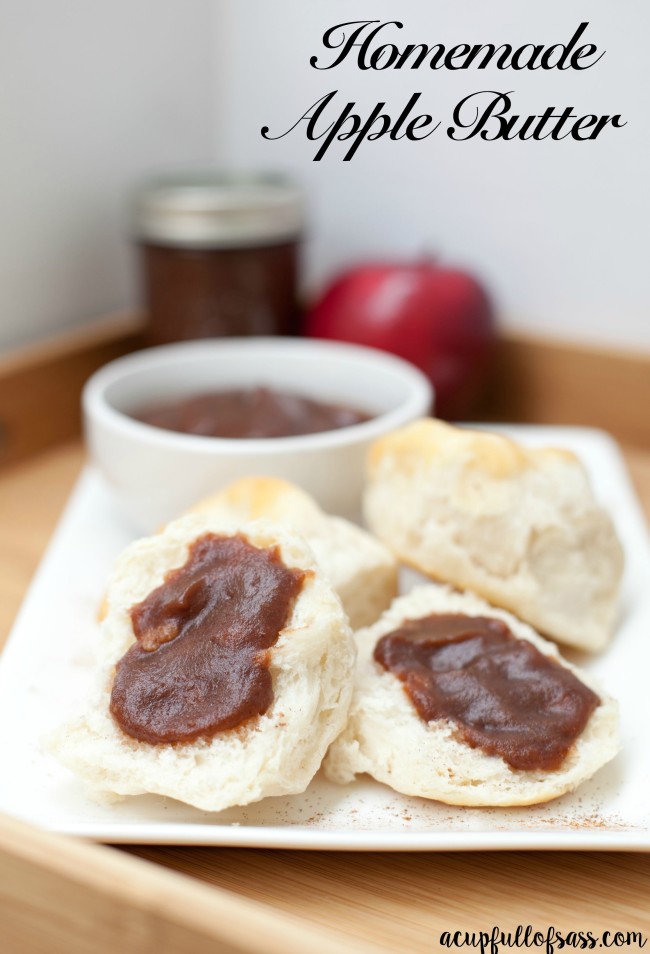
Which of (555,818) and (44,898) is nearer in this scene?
(44,898)

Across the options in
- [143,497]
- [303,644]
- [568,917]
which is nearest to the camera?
[568,917]

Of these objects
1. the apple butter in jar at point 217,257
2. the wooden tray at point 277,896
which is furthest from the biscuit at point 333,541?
the apple butter in jar at point 217,257

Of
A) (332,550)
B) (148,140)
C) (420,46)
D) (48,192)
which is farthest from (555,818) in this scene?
(148,140)

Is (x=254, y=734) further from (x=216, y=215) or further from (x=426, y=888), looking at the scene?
(x=216, y=215)

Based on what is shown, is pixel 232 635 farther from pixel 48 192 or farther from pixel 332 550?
pixel 48 192

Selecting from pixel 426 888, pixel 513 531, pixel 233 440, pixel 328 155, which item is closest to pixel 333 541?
pixel 513 531

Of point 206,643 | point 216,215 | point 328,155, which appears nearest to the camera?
point 206,643

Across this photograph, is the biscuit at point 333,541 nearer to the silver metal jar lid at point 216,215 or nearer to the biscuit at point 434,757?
the biscuit at point 434,757
